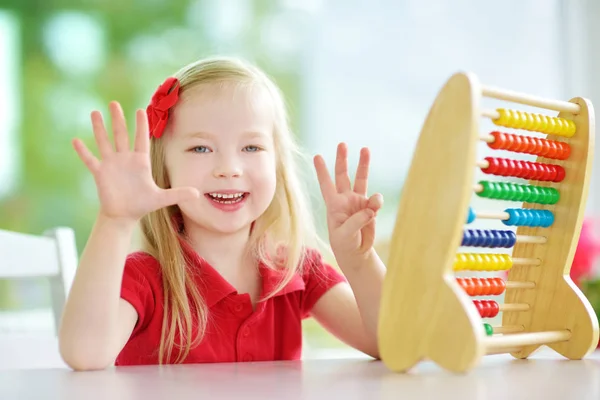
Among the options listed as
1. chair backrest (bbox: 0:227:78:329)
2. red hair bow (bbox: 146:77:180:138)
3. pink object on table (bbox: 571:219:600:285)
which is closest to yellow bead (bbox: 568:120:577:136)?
red hair bow (bbox: 146:77:180:138)

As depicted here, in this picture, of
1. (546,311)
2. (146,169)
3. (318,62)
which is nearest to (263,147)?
(146,169)

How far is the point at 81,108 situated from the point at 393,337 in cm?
354

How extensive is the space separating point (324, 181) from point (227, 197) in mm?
203

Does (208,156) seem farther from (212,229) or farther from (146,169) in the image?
(146,169)

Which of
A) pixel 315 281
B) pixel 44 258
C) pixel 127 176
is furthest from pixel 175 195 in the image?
pixel 44 258

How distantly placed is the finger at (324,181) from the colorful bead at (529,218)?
0.70 ft

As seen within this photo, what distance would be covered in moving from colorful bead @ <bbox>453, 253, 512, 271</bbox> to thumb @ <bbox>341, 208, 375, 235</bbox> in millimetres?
149

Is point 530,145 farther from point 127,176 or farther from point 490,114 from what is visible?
point 127,176

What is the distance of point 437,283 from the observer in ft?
2.50

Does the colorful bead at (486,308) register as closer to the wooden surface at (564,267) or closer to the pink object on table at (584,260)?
the wooden surface at (564,267)

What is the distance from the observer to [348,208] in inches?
39.6

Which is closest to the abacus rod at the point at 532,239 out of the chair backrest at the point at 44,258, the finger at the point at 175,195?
the finger at the point at 175,195

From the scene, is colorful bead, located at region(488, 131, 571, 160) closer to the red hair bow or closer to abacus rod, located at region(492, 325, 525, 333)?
abacus rod, located at region(492, 325, 525, 333)

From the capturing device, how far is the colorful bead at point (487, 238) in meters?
0.87
